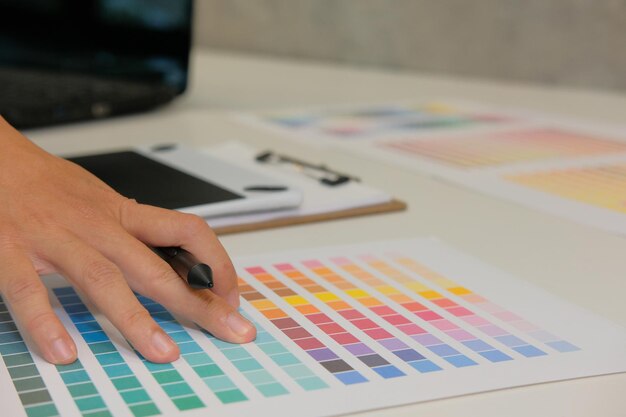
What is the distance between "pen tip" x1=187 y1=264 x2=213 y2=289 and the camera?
1.87ft

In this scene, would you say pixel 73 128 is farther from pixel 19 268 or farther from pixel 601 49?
pixel 601 49

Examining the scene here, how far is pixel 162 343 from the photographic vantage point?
55 centimetres

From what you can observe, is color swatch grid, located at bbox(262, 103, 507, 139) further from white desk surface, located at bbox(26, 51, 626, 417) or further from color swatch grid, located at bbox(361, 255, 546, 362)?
color swatch grid, located at bbox(361, 255, 546, 362)

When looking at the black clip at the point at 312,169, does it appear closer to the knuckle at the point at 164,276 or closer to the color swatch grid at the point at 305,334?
the color swatch grid at the point at 305,334

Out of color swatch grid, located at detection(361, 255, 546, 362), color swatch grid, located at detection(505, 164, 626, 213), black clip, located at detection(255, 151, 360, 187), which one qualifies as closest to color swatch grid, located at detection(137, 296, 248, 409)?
color swatch grid, located at detection(361, 255, 546, 362)

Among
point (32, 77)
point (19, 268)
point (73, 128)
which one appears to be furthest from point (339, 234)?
point (32, 77)

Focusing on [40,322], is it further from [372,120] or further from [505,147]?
[372,120]

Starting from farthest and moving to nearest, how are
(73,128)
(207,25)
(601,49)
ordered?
(207,25) < (601,49) < (73,128)

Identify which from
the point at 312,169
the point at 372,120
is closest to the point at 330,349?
the point at 312,169

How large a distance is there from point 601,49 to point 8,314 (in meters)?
1.26

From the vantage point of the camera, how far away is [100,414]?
480 mm

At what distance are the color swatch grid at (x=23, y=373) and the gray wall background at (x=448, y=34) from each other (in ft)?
4.15

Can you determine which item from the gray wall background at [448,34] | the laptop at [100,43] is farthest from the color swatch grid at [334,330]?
the gray wall background at [448,34]

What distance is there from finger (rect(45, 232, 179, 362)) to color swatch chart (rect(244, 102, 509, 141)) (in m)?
0.64
